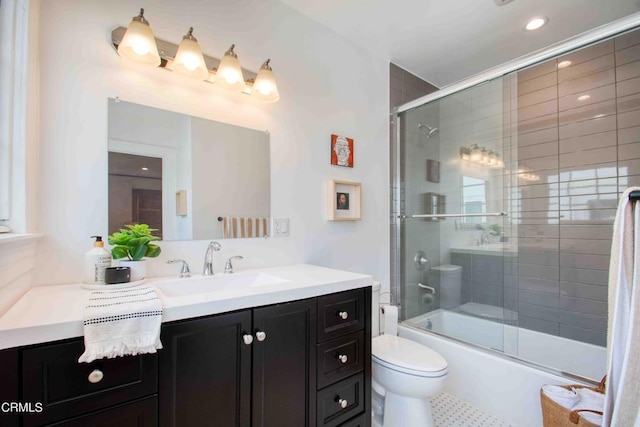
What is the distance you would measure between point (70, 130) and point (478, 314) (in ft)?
9.18

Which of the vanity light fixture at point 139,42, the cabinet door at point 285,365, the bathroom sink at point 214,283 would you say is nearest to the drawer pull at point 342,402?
the cabinet door at point 285,365

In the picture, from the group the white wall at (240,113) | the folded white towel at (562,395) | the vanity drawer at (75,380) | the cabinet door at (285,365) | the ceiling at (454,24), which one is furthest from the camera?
the ceiling at (454,24)

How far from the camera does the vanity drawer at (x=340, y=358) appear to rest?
1207 millimetres

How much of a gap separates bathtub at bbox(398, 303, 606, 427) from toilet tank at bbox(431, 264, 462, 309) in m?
0.12

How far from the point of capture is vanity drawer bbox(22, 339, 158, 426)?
2.31 ft

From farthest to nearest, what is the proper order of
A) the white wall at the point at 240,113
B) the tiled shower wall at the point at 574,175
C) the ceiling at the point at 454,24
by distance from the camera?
the tiled shower wall at the point at 574,175
the ceiling at the point at 454,24
the white wall at the point at 240,113

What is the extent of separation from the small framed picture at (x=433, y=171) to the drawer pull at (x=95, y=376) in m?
2.46

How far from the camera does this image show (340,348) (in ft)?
4.16

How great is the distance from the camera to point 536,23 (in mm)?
1975

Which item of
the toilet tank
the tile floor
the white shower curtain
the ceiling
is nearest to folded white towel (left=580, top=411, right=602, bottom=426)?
the white shower curtain

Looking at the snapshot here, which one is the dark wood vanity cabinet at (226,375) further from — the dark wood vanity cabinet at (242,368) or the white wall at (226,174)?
the white wall at (226,174)

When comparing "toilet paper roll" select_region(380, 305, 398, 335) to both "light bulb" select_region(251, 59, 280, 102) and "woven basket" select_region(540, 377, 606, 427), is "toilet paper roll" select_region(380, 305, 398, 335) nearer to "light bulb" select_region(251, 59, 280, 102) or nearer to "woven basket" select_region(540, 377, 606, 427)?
"woven basket" select_region(540, 377, 606, 427)

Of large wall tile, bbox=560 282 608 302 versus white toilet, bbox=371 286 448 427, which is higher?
large wall tile, bbox=560 282 608 302

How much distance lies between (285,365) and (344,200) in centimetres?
118
